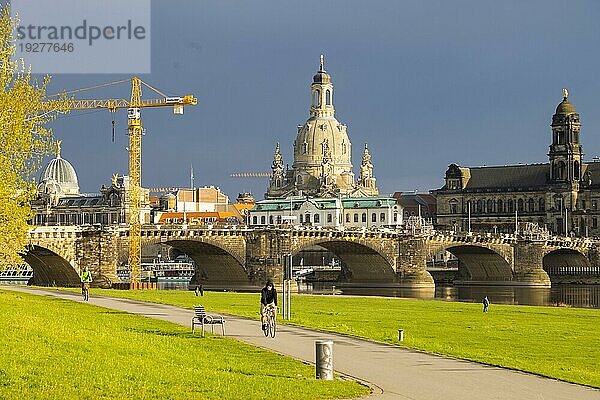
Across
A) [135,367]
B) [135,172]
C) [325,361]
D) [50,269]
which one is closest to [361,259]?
[135,172]

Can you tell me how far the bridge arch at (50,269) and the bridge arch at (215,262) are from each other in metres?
10.8

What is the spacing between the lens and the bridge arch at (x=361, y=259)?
5374 inches

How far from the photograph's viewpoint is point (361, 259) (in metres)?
148

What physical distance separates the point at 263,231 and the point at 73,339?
103 m

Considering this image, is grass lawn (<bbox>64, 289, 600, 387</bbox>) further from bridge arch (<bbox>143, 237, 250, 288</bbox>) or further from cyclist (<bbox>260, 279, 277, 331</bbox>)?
bridge arch (<bbox>143, 237, 250, 288</bbox>)

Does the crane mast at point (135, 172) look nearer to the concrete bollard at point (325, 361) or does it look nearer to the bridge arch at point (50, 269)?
the bridge arch at point (50, 269)

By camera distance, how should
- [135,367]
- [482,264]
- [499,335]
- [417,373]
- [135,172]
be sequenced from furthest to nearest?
[482,264]
[135,172]
[499,335]
[417,373]
[135,367]

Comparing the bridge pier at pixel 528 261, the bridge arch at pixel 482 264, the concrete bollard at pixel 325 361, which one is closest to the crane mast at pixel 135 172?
the bridge arch at pixel 482 264

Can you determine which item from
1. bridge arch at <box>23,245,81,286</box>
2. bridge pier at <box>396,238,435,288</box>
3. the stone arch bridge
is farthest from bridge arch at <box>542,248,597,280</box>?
bridge arch at <box>23,245,81,286</box>

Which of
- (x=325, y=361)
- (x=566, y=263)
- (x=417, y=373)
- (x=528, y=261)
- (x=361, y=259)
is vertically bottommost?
(x=417, y=373)

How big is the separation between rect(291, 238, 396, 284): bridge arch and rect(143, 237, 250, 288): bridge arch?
7073mm

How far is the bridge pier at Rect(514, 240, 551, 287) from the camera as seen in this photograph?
161 m

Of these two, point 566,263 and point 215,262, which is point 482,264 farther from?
point 215,262

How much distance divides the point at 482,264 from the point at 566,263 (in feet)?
91.8
